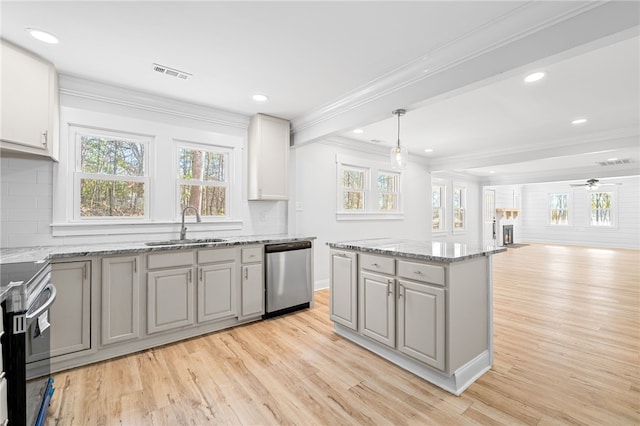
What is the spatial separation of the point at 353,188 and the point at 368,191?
0.40 meters

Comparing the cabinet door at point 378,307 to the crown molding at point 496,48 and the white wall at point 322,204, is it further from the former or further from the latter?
the white wall at point 322,204

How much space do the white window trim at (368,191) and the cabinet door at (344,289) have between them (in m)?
2.15

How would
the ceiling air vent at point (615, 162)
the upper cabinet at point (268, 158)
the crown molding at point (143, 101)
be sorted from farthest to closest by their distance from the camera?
the ceiling air vent at point (615, 162), the upper cabinet at point (268, 158), the crown molding at point (143, 101)

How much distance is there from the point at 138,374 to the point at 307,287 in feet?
6.48

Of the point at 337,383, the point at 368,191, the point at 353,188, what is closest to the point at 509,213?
the point at 368,191

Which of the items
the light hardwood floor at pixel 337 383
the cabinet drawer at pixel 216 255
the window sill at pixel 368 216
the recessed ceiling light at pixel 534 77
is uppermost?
the recessed ceiling light at pixel 534 77

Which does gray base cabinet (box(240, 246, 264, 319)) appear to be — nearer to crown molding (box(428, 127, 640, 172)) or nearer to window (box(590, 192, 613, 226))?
crown molding (box(428, 127, 640, 172))

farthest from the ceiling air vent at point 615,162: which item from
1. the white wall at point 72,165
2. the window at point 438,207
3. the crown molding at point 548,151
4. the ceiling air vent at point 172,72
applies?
the ceiling air vent at point 172,72

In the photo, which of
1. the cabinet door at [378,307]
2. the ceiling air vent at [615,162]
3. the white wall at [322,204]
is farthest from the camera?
the ceiling air vent at [615,162]

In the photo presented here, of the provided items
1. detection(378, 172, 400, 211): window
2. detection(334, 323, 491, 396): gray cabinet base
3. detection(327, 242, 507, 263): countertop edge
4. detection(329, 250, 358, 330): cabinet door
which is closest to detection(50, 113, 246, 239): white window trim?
detection(329, 250, 358, 330): cabinet door

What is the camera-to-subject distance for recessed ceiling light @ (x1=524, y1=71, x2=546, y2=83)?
2770 millimetres

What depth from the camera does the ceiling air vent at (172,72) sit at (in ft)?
8.86

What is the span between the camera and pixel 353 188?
5414 millimetres

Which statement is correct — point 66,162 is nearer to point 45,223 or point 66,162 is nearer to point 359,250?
point 45,223
